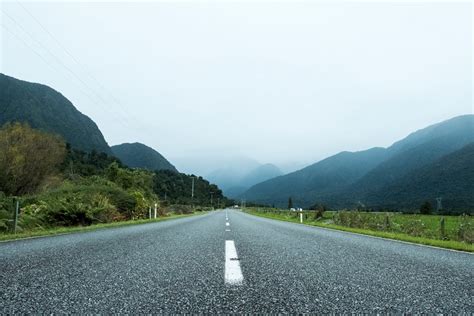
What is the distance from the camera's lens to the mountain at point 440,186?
10081 cm

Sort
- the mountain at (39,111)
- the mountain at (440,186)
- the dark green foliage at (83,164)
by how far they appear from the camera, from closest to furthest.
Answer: the dark green foliage at (83,164) < the mountain at (39,111) < the mountain at (440,186)

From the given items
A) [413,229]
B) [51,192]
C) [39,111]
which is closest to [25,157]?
[51,192]

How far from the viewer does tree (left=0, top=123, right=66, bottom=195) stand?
2911 cm

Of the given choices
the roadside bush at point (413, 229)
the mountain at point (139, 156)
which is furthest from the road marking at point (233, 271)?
the mountain at point (139, 156)

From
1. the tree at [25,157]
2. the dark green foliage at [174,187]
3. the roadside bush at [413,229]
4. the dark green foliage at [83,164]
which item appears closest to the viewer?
the roadside bush at [413,229]

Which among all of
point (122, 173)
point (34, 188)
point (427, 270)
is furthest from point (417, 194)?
point (427, 270)

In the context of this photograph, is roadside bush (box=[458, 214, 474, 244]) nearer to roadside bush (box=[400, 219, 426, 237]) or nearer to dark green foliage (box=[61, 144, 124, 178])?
roadside bush (box=[400, 219, 426, 237])

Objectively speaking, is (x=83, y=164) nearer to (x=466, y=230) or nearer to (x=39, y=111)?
(x=466, y=230)

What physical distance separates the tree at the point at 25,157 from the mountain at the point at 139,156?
125096mm

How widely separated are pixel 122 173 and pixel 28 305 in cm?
3831

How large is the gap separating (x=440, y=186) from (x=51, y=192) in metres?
120

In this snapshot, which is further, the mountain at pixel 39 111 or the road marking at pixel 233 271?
the mountain at pixel 39 111

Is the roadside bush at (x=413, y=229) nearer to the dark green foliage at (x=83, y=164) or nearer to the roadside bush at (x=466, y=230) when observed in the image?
the roadside bush at (x=466, y=230)

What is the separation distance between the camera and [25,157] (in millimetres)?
30844
